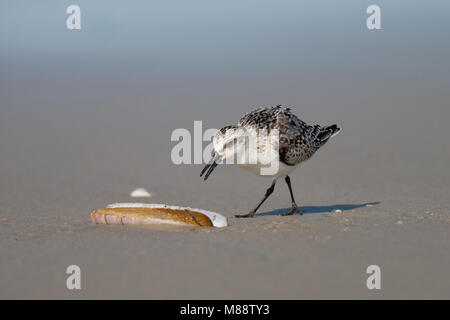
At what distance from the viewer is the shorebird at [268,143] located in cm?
723

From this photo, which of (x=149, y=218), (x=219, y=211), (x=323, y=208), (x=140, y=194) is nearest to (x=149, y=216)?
(x=149, y=218)

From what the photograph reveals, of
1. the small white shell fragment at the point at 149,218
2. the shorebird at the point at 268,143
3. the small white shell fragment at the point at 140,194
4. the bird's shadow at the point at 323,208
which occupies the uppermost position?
the shorebird at the point at 268,143

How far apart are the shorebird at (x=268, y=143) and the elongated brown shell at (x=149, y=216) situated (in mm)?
555

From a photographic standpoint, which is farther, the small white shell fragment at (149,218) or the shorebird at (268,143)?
the shorebird at (268,143)

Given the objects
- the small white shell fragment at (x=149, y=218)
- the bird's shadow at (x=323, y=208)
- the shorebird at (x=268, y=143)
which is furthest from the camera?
the bird's shadow at (x=323, y=208)

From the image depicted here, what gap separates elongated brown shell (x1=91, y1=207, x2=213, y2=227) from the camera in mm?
6590

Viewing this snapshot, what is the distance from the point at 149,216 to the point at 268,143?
1.80 m

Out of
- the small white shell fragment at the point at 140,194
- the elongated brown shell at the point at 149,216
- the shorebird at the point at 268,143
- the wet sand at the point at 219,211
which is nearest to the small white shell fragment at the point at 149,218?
the elongated brown shell at the point at 149,216

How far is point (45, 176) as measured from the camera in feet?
34.3

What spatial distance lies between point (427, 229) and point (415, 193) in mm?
2713

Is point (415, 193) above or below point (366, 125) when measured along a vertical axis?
below

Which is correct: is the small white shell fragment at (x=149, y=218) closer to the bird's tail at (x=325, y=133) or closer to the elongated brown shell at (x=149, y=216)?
the elongated brown shell at (x=149, y=216)

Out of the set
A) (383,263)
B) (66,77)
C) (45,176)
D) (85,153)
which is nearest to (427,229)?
(383,263)
